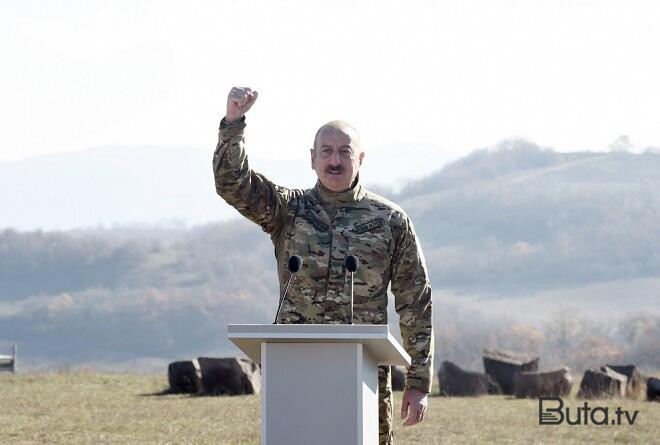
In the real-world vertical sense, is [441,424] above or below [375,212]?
below

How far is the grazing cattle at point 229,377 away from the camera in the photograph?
22.4 metres

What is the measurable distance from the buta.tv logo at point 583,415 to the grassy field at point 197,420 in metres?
0.14

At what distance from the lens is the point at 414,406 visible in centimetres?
780

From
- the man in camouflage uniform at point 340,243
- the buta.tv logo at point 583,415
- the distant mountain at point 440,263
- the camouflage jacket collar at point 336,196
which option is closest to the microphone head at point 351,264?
the man in camouflage uniform at point 340,243

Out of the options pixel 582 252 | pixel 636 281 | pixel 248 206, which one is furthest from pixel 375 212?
pixel 582 252

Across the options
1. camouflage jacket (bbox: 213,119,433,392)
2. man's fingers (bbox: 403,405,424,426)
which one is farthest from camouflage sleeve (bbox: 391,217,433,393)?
man's fingers (bbox: 403,405,424,426)

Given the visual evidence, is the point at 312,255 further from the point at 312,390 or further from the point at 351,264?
the point at 312,390

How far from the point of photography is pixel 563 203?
123 metres

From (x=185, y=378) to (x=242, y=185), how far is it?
602 inches

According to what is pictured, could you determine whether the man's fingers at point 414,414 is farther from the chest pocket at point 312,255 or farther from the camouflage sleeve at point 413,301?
the chest pocket at point 312,255

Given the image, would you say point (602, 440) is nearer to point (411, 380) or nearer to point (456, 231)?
point (411, 380)

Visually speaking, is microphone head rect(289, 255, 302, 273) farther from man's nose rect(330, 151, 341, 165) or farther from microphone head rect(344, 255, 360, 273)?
man's nose rect(330, 151, 341, 165)

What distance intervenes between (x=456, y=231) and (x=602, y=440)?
363 feet

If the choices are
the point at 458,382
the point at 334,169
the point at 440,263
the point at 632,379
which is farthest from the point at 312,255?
the point at 440,263
